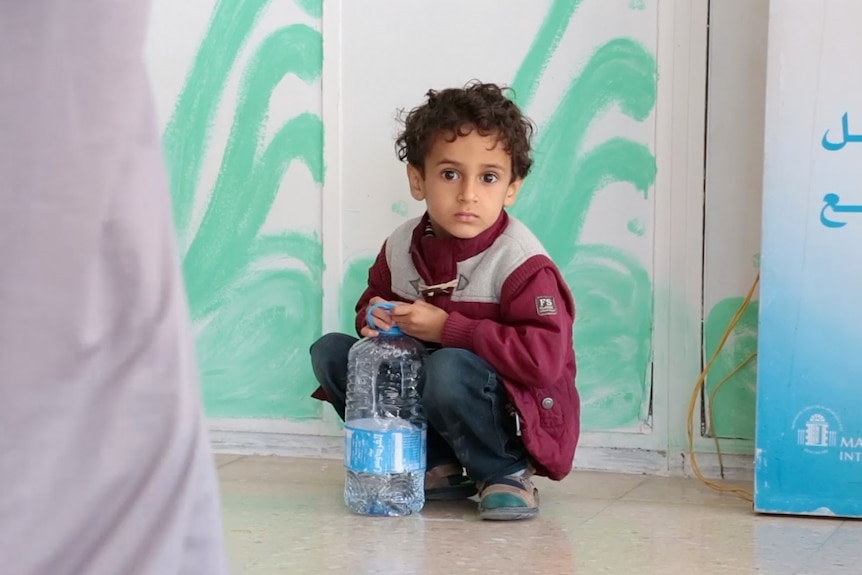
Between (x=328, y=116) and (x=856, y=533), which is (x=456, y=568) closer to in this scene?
(x=856, y=533)

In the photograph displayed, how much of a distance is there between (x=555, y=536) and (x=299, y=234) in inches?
35.5

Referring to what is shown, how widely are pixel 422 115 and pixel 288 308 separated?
565 mm

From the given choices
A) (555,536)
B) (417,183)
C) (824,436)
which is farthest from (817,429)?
(417,183)

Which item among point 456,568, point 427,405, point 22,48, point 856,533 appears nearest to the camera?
point 22,48

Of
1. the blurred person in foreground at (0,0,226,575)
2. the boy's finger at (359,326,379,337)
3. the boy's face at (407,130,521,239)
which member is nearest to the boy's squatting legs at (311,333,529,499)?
the boy's finger at (359,326,379,337)

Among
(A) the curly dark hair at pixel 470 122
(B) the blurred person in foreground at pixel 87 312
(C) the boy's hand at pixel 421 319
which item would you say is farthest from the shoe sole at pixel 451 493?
(B) the blurred person in foreground at pixel 87 312

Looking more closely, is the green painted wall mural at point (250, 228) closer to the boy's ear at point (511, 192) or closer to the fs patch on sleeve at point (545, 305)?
the boy's ear at point (511, 192)

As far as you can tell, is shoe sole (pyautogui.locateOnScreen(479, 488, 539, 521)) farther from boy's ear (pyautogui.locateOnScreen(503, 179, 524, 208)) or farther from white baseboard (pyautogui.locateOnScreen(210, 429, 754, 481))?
boy's ear (pyautogui.locateOnScreen(503, 179, 524, 208))

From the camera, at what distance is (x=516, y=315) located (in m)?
1.91

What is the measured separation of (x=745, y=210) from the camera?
6.98ft

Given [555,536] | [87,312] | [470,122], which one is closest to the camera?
[87,312]

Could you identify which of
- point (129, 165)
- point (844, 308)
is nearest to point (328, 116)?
point (844, 308)

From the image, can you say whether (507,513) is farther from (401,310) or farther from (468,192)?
(468,192)

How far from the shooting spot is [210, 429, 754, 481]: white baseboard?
85.1 inches
